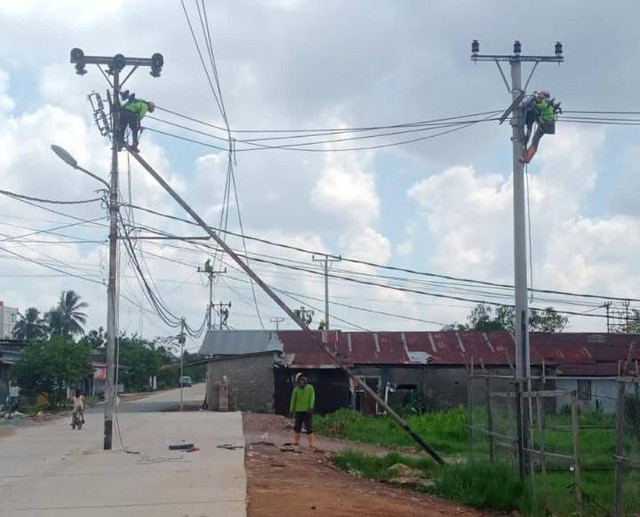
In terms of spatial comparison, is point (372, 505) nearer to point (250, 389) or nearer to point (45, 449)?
point (45, 449)

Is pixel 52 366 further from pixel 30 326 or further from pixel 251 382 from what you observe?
pixel 30 326

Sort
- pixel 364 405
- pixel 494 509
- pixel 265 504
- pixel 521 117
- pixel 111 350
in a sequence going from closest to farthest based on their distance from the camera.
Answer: pixel 265 504 < pixel 494 509 < pixel 521 117 < pixel 111 350 < pixel 364 405

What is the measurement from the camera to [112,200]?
879 inches

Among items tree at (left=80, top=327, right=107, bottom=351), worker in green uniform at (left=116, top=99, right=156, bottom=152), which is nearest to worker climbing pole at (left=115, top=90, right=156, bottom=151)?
worker in green uniform at (left=116, top=99, right=156, bottom=152)

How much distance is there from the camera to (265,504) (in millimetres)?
12258

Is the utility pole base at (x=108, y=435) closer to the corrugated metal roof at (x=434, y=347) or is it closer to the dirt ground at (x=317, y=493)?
the dirt ground at (x=317, y=493)

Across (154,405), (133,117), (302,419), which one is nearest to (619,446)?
(302,419)

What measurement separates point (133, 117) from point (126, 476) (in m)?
8.51

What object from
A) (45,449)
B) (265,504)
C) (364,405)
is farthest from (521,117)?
(364,405)

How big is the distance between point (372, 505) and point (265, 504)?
4.52 ft

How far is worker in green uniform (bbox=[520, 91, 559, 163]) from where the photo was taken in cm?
1980

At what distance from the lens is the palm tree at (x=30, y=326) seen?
8756 cm

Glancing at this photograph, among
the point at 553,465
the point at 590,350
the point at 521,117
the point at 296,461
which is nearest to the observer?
the point at 553,465

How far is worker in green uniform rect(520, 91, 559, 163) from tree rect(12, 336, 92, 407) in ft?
108
